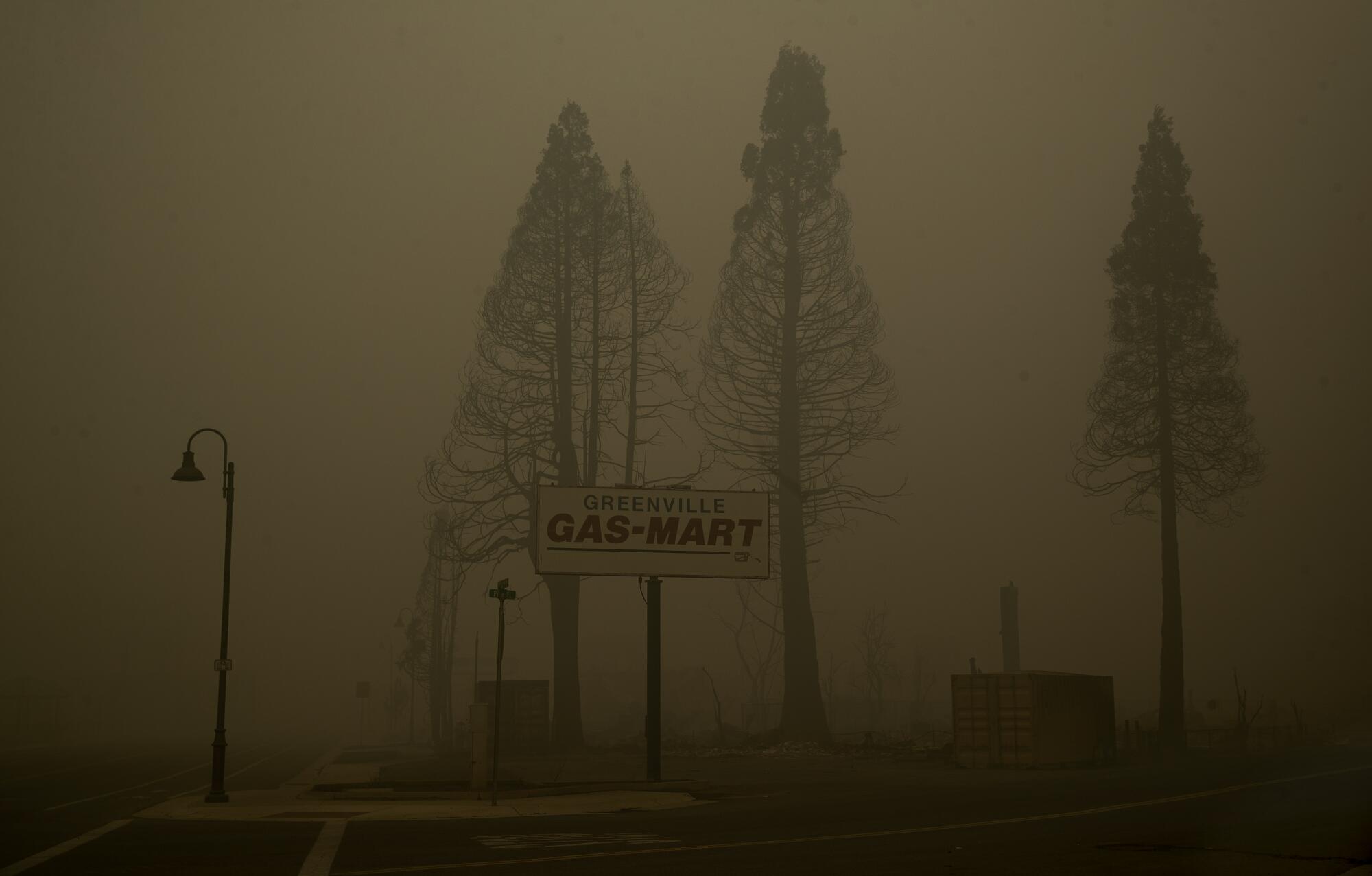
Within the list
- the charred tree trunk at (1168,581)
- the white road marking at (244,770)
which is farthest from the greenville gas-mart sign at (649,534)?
the charred tree trunk at (1168,581)

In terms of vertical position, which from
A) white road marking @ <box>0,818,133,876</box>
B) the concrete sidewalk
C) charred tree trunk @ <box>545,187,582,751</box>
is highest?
charred tree trunk @ <box>545,187,582,751</box>

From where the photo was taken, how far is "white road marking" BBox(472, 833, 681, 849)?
1473 centimetres

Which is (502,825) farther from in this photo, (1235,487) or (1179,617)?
(1235,487)

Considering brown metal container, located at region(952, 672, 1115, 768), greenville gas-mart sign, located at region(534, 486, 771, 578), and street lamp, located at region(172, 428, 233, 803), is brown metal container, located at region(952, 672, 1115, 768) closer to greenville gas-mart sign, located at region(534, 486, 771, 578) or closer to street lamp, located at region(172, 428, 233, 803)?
greenville gas-mart sign, located at region(534, 486, 771, 578)

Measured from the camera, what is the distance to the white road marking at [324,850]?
485 inches

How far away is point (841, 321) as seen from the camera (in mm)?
39344

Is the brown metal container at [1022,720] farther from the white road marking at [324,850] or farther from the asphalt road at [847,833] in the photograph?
the white road marking at [324,850]

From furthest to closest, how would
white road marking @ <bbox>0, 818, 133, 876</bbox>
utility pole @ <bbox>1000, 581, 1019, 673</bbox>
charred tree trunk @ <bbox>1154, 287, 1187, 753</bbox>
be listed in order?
utility pole @ <bbox>1000, 581, 1019, 673</bbox> → charred tree trunk @ <bbox>1154, 287, 1187, 753</bbox> → white road marking @ <bbox>0, 818, 133, 876</bbox>

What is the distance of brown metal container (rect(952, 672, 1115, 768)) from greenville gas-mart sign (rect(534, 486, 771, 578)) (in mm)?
7220

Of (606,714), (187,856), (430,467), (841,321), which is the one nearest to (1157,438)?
(841,321)

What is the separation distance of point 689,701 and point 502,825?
98024 mm

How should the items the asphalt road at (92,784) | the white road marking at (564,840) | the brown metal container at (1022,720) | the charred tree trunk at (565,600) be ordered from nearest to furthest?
the white road marking at (564,840) → the asphalt road at (92,784) → the brown metal container at (1022,720) → the charred tree trunk at (565,600)

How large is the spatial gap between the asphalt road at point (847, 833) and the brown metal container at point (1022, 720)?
4189mm

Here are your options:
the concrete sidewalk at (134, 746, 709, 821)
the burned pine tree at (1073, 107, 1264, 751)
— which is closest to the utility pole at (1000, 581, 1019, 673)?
the burned pine tree at (1073, 107, 1264, 751)
